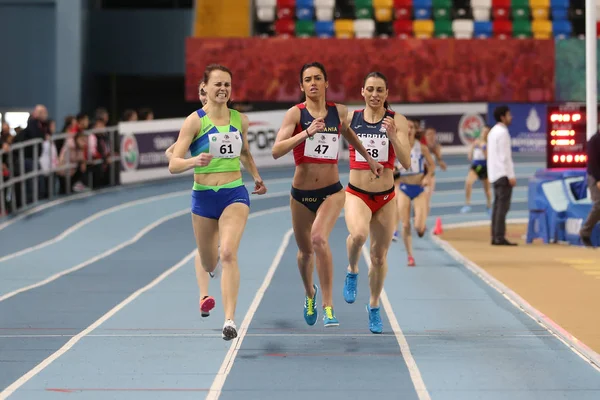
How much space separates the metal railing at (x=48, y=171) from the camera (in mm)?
20953

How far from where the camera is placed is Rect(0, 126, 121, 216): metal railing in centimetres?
2095

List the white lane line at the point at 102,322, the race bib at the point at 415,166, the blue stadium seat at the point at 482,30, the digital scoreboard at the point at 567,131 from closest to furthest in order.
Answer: the white lane line at the point at 102,322 → the race bib at the point at 415,166 → the digital scoreboard at the point at 567,131 → the blue stadium seat at the point at 482,30

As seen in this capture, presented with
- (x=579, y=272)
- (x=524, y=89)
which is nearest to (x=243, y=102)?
(x=524, y=89)

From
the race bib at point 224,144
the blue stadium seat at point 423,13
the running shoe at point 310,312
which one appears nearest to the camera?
the race bib at point 224,144

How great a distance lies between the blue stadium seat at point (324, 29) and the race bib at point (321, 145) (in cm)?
2689

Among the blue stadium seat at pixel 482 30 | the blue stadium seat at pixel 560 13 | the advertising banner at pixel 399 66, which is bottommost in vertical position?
the advertising banner at pixel 399 66

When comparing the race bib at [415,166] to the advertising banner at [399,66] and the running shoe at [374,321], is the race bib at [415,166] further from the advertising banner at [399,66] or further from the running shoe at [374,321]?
the advertising banner at [399,66]

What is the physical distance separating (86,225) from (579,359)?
13605 millimetres

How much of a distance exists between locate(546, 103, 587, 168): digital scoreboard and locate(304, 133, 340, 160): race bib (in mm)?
10576

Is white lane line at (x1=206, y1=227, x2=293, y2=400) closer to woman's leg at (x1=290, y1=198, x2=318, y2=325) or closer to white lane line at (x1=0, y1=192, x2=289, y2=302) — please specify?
woman's leg at (x1=290, y1=198, x2=318, y2=325)

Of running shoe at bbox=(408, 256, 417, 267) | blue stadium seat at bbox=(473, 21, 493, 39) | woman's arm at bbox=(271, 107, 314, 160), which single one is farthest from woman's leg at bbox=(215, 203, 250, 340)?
blue stadium seat at bbox=(473, 21, 493, 39)

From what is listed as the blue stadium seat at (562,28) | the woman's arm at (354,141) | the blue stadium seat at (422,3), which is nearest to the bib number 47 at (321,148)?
the woman's arm at (354,141)

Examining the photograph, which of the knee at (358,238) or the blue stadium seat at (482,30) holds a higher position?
the blue stadium seat at (482,30)

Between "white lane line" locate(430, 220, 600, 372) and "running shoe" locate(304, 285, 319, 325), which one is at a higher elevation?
"running shoe" locate(304, 285, 319, 325)
